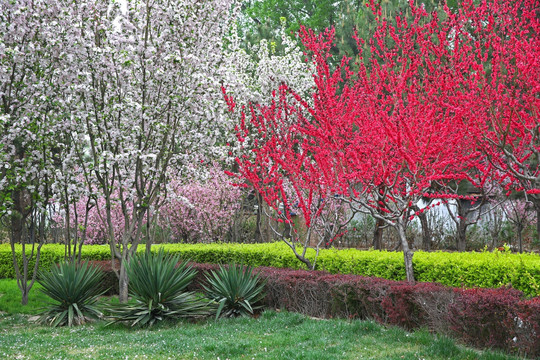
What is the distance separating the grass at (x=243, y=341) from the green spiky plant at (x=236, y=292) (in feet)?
1.36

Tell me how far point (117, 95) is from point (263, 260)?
4844mm

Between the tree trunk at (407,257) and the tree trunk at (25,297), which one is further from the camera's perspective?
the tree trunk at (25,297)

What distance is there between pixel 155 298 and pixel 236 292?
52.3 inches

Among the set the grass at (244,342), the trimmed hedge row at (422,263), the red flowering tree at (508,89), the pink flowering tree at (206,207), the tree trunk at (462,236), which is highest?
the red flowering tree at (508,89)

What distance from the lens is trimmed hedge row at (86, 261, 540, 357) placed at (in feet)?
17.8

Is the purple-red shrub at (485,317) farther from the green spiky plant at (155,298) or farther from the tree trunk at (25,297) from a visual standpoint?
the tree trunk at (25,297)

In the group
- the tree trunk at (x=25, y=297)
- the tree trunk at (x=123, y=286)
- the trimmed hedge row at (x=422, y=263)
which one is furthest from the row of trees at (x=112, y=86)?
the trimmed hedge row at (x=422, y=263)

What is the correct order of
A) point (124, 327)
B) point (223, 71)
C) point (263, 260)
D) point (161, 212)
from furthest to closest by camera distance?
1. point (161, 212)
2. point (263, 260)
3. point (223, 71)
4. point (124, 327)

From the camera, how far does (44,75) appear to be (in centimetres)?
921

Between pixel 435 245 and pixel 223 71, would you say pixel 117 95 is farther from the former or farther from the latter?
pixel 435 245

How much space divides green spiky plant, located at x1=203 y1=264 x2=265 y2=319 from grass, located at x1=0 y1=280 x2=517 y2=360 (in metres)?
0.42

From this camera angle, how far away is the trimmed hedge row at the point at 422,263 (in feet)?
22.9

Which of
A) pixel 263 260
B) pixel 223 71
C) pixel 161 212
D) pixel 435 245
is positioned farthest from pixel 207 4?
pixel 435 245

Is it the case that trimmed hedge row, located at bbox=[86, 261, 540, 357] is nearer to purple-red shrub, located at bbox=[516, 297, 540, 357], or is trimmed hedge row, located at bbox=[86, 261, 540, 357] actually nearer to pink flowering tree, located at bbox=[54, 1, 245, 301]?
purple-red shrub, located at bbox=[516, 297, 540, 357]
